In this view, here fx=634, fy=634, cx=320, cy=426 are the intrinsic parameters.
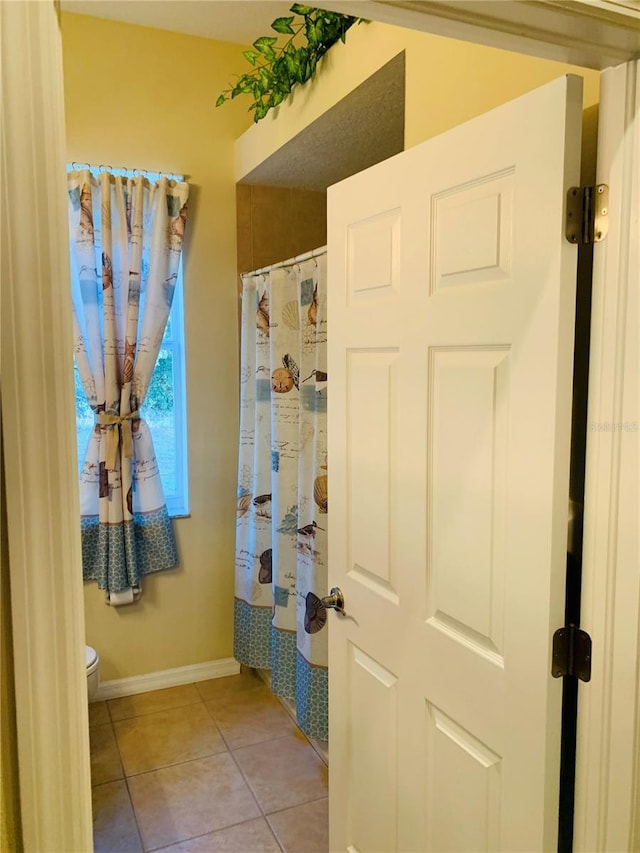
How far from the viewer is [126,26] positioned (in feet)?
8.83

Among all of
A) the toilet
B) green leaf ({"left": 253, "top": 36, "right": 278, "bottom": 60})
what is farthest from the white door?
the toilet

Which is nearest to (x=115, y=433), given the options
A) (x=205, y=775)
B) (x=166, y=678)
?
(x=166, y=678)

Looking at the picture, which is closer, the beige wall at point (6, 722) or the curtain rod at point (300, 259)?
the beige wall at point (6, 722)

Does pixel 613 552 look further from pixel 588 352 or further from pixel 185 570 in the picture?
pixel 185 570

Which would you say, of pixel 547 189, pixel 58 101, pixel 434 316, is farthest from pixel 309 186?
pixel 58 101

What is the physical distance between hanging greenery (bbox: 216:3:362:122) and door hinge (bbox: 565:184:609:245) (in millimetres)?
1121

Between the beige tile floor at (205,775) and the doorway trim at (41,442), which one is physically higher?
the doorway trim at (41,442)

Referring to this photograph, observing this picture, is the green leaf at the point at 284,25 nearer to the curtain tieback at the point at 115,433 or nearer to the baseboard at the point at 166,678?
the curtain tieback at the point at 115,433

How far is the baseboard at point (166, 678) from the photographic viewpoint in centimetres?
294

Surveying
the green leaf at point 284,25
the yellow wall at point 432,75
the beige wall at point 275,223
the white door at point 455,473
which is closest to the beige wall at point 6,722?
the white door at point 455,473

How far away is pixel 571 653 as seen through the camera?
1.13m

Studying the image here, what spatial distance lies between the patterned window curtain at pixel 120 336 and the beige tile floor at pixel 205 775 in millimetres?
604

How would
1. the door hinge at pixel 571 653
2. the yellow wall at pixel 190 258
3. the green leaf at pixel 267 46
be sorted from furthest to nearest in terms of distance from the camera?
1. the yellow wall at pixel 190 258
2. the green leaf at pixel 267 46
3. the door hinge at pixel 571 653

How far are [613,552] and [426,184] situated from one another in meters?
0.81
